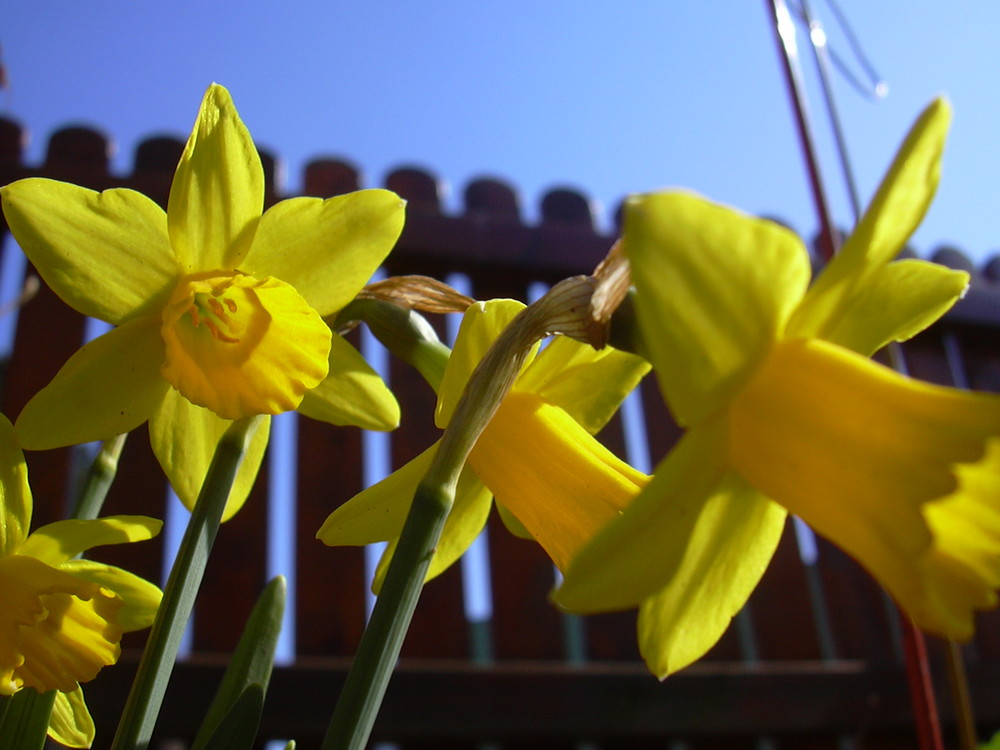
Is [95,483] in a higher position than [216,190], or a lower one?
lower

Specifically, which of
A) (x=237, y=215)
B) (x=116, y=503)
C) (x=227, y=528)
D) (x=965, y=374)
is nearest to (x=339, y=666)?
(x=227, y=528)

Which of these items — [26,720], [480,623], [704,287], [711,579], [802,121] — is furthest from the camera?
[480,623]

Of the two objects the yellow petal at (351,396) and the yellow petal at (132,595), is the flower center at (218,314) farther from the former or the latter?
the yellow petal at (132,595)

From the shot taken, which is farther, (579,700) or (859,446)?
(579,700)

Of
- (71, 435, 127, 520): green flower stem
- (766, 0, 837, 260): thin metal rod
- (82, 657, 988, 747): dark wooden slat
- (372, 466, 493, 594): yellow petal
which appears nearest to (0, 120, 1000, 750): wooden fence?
(82, 657, 988, 747): dark wooden slat

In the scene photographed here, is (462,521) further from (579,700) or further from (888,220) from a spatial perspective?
(579,700)

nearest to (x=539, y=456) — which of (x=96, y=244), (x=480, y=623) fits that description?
(x=96, y=244)

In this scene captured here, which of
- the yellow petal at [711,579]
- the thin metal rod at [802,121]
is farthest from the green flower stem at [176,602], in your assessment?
the thin metal rod at [802,121]
